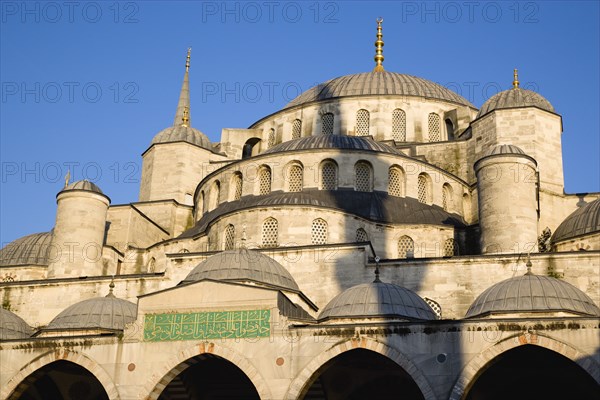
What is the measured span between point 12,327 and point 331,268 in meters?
8.87

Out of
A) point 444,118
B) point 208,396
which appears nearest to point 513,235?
point 208,396

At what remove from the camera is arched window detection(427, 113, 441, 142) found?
128ft

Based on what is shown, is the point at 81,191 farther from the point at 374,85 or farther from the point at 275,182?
the point at 374,85

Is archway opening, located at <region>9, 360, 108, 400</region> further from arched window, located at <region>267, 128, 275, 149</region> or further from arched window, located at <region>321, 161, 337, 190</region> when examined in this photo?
arched window, located at <region>267, 128, 275, 149</region>

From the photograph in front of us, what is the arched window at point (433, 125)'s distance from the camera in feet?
128

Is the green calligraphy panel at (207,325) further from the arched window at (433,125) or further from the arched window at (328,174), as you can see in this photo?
the arched window at (433,125)

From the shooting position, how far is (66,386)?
26.4 m

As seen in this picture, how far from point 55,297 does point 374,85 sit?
17310 millimetres

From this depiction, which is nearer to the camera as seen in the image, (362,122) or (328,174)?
(328,174)

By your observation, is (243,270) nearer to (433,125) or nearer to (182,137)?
(182,137)

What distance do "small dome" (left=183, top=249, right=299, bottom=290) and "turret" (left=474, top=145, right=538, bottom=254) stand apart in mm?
6202

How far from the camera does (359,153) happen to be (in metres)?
32.0

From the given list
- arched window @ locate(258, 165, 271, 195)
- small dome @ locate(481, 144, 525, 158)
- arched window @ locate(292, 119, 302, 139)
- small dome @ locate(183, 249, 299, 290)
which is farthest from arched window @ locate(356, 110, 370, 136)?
small dome @ locate(183, 249, 299, 290)

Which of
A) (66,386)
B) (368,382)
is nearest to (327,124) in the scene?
(368,382)
